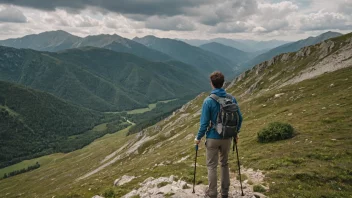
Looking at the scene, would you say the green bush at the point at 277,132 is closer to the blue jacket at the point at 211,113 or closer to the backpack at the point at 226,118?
the backpack at the point at 226,118

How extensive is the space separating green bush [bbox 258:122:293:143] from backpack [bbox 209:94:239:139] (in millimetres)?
16302

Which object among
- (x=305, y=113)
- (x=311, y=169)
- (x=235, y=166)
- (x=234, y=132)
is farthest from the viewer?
(x=305, y=113)

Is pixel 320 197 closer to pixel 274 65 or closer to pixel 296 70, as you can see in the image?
pixel 296 70

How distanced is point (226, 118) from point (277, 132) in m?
16.8

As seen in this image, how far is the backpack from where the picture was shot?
12.3m

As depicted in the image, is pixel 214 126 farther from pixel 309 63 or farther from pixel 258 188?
pixel 309 63

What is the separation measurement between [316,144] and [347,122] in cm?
759

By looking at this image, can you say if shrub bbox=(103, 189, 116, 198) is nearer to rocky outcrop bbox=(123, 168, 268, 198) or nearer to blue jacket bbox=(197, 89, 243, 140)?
rocky outcrop bbox=(123, 168, 268, 198)

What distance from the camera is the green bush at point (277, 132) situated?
26.5 meters

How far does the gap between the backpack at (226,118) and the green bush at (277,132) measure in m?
16.3

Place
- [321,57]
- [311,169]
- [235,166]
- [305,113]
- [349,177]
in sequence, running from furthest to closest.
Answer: [321,57] → [305,113] → [235,166] → [311,169] → [349,177]

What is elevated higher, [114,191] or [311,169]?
[311,169]

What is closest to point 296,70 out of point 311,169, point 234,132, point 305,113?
point 305,113

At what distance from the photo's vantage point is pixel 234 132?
12.6m
